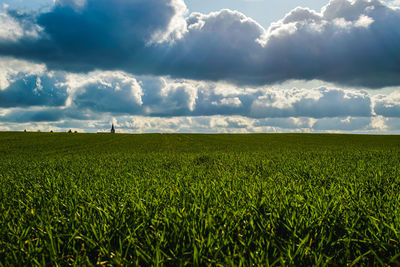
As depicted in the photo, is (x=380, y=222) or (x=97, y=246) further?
(x=380, y=222)

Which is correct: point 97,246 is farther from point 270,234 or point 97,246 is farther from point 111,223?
point 270,234

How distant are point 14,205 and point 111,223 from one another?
97.7 inches

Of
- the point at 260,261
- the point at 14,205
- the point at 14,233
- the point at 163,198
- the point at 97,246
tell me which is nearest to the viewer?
the point at 260,261

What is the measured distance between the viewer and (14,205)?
12.5ft

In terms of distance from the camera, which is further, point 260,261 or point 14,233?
point 14,233

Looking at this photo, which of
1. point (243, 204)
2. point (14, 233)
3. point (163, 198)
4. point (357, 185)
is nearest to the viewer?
point (14, 233)

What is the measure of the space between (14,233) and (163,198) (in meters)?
1.61

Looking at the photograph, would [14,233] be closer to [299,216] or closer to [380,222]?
[299,216]

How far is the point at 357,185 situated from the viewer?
4.45 m

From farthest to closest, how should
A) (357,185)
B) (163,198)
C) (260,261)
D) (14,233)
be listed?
(357,185)
(163,198)
(14,233)
(260,261)

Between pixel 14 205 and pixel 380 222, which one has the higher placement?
pixel 380 222

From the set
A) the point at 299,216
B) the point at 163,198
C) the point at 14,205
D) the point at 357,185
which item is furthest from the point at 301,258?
the point at 14,205

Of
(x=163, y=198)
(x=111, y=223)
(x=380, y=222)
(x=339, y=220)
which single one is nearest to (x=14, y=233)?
(x=111, y=223)

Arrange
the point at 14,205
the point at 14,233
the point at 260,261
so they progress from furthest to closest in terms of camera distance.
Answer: the point at 14,205
the point at 14,233
the point at 260,261
